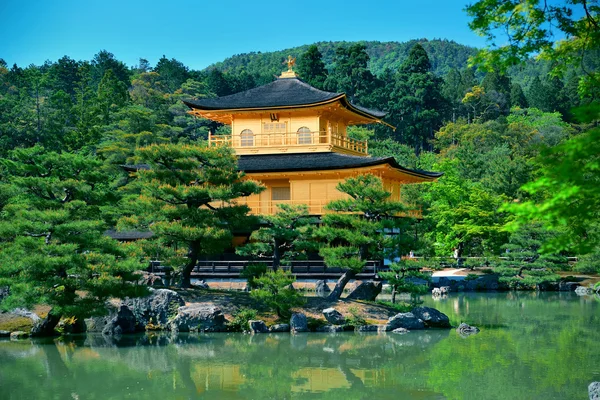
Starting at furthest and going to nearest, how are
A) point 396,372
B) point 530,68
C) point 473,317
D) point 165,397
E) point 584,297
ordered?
1. point 530,68
2. point 584,297
3. point 473,317
4. point 396,372
5. point 165,397

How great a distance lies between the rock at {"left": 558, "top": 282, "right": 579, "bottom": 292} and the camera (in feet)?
109

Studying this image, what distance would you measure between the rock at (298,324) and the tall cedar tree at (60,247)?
4090 mm

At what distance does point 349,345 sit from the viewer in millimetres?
16828

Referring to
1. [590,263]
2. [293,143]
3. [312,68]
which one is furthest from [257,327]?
[312,68]

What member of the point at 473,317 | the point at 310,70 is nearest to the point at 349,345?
the point at 473,317

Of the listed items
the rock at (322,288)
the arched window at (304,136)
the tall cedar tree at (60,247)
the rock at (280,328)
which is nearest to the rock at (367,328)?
the rock at (280,328)

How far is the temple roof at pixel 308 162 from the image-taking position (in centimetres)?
2623

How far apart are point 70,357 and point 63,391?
3.08 metres

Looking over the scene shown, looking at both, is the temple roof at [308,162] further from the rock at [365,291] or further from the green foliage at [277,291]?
the green foliage at [277,291]

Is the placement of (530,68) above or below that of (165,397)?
above

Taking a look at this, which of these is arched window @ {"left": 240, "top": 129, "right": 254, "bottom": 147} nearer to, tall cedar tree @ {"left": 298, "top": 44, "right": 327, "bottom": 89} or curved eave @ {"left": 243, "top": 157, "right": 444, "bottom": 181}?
curved eave @ {"left": 243, "top": 157, "right": 444, "bottom": 181}

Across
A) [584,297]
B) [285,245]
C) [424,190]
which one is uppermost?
[424,190]

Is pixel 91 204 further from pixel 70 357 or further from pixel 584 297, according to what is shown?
pixel 584 297

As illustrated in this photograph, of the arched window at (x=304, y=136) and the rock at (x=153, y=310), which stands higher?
the arched window at (x=304, y=136)
